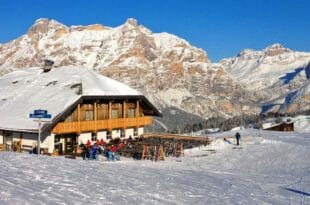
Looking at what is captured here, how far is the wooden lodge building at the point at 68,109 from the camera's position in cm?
3656

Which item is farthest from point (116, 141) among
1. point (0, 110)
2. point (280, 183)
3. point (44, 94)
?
A: point (280, 183)

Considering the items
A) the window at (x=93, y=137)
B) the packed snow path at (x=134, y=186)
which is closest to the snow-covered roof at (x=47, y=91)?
the window at (x=93, y=137)

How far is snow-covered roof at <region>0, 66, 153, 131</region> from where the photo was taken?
122 ft

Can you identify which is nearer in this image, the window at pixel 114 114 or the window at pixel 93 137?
the window at pixel 93 137

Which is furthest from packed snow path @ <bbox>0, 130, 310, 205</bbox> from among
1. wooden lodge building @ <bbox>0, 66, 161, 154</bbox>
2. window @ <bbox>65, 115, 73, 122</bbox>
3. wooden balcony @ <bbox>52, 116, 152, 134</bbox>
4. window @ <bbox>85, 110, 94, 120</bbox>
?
window @ <bbox>85, 110, 94, 120</bbox>

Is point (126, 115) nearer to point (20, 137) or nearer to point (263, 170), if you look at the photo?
point (20, 137)

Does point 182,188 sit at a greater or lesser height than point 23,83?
lesser

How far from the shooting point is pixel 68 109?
3638cm

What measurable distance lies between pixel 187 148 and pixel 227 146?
3.64 meters

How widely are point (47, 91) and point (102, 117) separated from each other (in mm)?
5347

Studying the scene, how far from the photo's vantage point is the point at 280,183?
76.1 feet

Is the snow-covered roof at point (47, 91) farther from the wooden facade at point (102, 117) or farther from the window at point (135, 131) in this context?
the window at point (135, 131)

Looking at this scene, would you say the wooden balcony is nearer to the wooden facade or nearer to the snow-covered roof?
the wooden facade

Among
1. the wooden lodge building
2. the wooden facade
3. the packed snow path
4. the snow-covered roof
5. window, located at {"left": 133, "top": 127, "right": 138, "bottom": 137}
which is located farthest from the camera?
window, located at {"left": 133, "top": 127, "right": 138, "bottom": 137}
